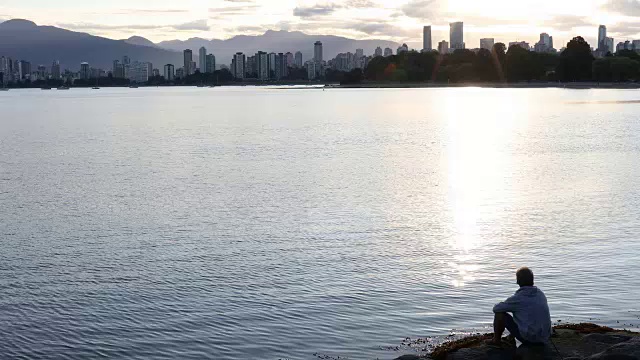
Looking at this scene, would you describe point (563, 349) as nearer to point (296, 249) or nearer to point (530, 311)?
point (530, 311)

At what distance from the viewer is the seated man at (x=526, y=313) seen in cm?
1235

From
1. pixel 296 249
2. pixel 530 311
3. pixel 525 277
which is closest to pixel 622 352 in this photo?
pixel 530 311

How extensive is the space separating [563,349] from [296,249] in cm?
1217

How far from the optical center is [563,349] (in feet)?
42.2

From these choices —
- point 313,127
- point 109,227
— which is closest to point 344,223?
point 109,227

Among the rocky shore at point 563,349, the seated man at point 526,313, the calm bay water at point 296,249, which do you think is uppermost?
the seated man at point 526,313

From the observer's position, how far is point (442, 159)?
5494cm

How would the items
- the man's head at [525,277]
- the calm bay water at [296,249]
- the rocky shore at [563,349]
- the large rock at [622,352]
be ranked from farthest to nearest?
the calm bay water at [296,249] < the man's head at [525,277] < the rocky shore at [563,349] < the large rock at [622,352]

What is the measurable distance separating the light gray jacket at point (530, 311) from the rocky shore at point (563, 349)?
0.92ft

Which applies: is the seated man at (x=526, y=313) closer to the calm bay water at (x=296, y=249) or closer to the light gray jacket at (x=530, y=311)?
the light gray jacket at (x=530, y=311)

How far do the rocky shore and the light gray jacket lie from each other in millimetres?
280

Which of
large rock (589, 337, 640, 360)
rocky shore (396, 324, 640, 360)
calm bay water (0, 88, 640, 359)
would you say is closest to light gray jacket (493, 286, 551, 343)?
rocky shore (396, 324, 640, 360)

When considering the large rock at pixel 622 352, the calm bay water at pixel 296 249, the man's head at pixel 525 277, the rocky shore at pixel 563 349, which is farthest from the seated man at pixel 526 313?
the calm bay water at pixel 296 249

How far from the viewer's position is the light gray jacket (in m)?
12.3
